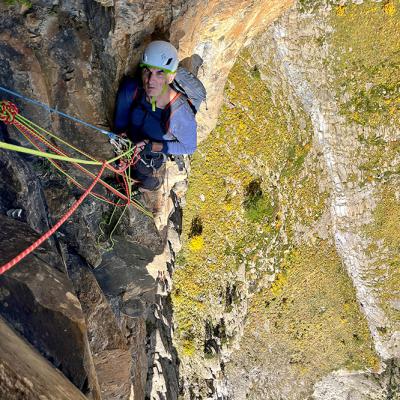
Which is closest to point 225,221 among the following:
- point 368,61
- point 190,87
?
point 190,87

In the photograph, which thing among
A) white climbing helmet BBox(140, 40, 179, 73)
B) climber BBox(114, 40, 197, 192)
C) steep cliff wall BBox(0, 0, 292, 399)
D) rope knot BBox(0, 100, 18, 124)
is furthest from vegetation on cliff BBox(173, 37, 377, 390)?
rope knot BBox(0, 100, 18, 124)

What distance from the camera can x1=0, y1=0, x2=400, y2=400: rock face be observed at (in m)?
5.68

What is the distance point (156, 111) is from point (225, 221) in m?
7.23

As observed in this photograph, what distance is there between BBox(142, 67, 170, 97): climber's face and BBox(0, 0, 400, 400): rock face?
917 millimetres

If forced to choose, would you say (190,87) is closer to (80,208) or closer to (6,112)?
(80,208)

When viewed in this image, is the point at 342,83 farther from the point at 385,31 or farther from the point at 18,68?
the point at 18,68

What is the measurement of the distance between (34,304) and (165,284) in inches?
305

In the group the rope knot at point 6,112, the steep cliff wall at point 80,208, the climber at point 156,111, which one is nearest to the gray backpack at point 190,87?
the climber at point 156,111

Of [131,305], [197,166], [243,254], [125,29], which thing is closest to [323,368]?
[243,254]

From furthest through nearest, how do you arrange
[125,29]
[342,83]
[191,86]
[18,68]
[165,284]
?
1. [342,83]
2. [165,284]
3. [191,86]
4. [125,29]
5. [18,68]

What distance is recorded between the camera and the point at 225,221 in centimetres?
1327

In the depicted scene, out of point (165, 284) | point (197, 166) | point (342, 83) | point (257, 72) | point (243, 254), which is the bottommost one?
point (165, 284)

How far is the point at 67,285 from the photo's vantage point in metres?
5.09

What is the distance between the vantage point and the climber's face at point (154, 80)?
19.2 feet
